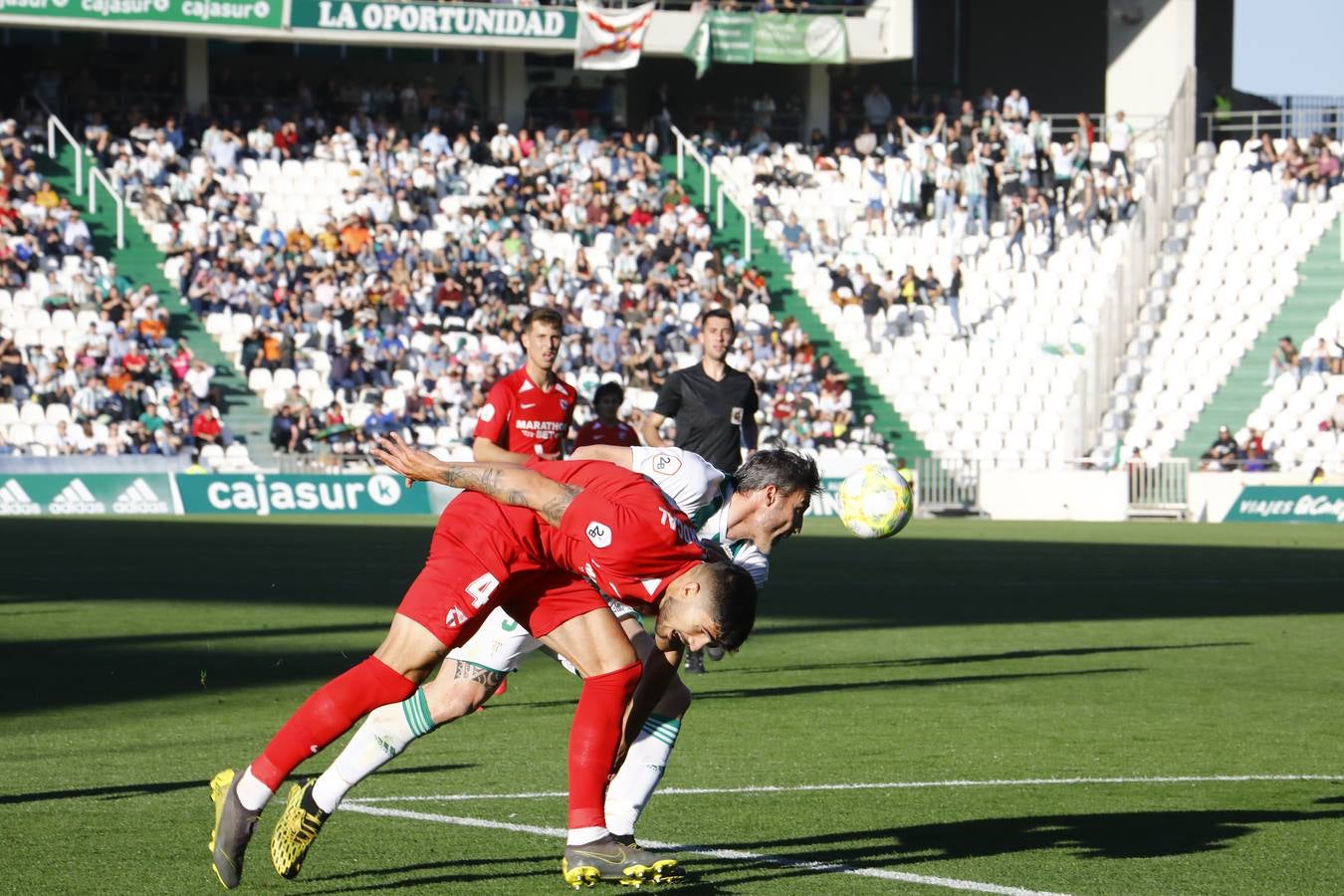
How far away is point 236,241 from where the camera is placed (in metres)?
40.6

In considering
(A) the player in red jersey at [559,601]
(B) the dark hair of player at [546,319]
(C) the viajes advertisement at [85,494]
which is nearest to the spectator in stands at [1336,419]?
(C) the viajes advertisement at [85,494]

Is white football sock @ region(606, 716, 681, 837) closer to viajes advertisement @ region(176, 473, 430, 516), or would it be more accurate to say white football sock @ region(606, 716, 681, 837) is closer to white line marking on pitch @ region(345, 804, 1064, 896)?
white line marking on pitch @ region(345, 804, 1064, 896)

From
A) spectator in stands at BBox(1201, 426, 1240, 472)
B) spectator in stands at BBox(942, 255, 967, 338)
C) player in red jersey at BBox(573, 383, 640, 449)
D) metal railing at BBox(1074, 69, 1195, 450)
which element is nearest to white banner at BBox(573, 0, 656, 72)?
spectator in stands at BBox(942, 255, 967, 338)

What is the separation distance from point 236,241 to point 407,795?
33.3 m

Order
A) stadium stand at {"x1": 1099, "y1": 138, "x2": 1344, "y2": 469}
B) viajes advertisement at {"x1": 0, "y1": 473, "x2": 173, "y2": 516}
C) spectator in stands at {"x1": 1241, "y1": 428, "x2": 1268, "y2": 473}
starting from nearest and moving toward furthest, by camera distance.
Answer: viajes advertisement at {"x1": 0, "y1": 473, "x2": 173, "y2": 516} < spectator in stands at {"x1": 1241, "y1": 428, "x2": 1268, "y2": 473} < stadium stand at {"x1": 1099, "y1": 138, "x2": 1344, "y2": 469}

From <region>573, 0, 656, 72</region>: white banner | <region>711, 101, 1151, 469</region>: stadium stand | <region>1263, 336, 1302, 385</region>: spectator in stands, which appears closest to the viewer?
<region>1263, 336, 1302, 385</region>: spectator in stands

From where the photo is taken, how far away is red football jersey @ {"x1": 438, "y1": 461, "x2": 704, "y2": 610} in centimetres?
647

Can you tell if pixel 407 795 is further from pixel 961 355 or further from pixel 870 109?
pixel 870 109

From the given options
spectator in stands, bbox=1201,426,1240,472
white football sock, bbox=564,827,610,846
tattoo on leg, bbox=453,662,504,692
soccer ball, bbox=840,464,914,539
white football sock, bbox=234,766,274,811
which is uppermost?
soccer ball, bbox=840,464,914,539

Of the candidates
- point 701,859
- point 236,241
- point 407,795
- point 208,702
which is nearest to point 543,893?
point 701,859

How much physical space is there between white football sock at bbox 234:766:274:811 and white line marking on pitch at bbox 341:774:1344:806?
1719 mm

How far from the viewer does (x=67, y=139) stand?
4231 cm

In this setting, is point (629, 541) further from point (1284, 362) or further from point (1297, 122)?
point (1297, 122)

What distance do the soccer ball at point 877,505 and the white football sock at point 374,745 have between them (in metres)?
2.63
